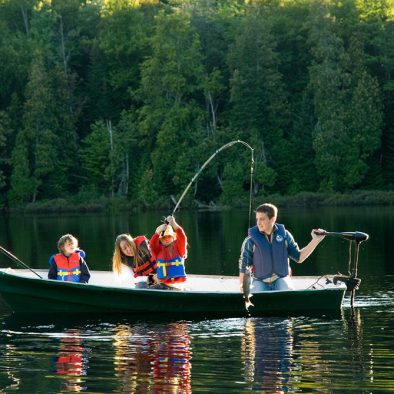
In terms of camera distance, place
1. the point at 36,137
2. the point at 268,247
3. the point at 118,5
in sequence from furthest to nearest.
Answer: the point at 118,5, the point at 36,137, the point at 268,247

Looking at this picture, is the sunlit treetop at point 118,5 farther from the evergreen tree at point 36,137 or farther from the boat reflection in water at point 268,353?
the boat reflection in water at point 268,353

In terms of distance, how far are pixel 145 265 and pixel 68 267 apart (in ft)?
3.39

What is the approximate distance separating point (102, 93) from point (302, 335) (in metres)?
50.1

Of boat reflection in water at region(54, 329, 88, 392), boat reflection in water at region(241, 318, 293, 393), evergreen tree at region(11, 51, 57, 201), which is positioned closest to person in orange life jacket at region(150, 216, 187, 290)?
boat reflection in water at region(241, 318, 293, 393)

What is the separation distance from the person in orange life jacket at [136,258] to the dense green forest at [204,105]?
130 feet

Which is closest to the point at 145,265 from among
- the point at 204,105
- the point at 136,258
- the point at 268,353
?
the point at 136,258

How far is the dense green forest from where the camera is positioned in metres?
55.5

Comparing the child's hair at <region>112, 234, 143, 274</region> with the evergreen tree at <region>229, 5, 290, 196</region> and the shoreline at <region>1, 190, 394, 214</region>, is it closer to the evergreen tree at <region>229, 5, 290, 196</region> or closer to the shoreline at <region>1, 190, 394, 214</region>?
the shoreline at <region>1, 190, 394, 214</region>

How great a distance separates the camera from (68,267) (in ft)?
51.4

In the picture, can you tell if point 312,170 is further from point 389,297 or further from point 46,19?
point 389,297

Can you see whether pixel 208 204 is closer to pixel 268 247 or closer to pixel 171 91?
pixel 171 91

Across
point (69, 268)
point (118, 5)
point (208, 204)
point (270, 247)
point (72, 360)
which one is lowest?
point (208, 204)

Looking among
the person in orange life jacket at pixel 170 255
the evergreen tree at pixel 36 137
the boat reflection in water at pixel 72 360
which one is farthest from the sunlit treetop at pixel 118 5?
the boat reflection in water at pixel 72 360

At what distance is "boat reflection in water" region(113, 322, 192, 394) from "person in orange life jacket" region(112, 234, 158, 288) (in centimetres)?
105
